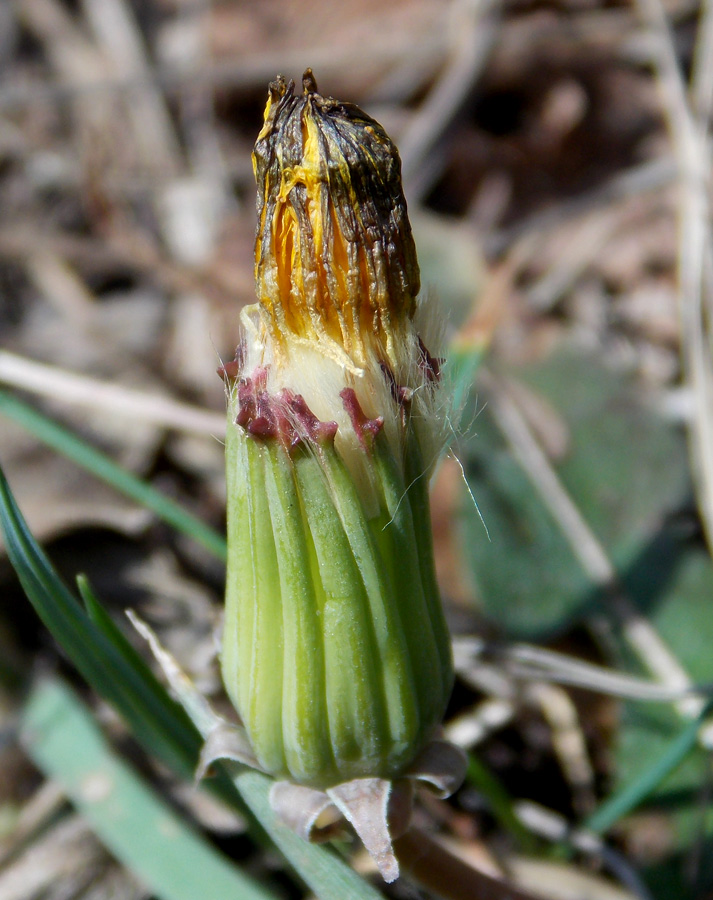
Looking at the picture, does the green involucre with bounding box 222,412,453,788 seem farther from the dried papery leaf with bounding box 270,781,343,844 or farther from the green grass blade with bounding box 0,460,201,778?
the green grass blade with bounding box 0,460,201,778

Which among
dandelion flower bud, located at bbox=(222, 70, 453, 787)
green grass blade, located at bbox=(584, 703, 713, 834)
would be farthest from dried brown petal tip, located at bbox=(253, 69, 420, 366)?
green grass blade, located at bbox=(584, 703, 713, 834)

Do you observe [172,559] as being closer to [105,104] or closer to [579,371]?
[579,371]

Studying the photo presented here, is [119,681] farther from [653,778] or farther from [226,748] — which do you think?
[653,778]

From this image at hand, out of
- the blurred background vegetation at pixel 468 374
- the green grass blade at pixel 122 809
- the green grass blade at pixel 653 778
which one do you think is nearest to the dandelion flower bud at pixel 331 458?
the blurred background vegetation at pixel 468 374

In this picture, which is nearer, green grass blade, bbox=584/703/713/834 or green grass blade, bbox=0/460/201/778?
green grass blade, bbox=0/460/201/778

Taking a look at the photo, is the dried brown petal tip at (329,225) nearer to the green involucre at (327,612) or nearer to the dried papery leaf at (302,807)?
the green involucre at (327,612)

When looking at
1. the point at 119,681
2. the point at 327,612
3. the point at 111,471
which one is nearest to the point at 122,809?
the point at 119,681
